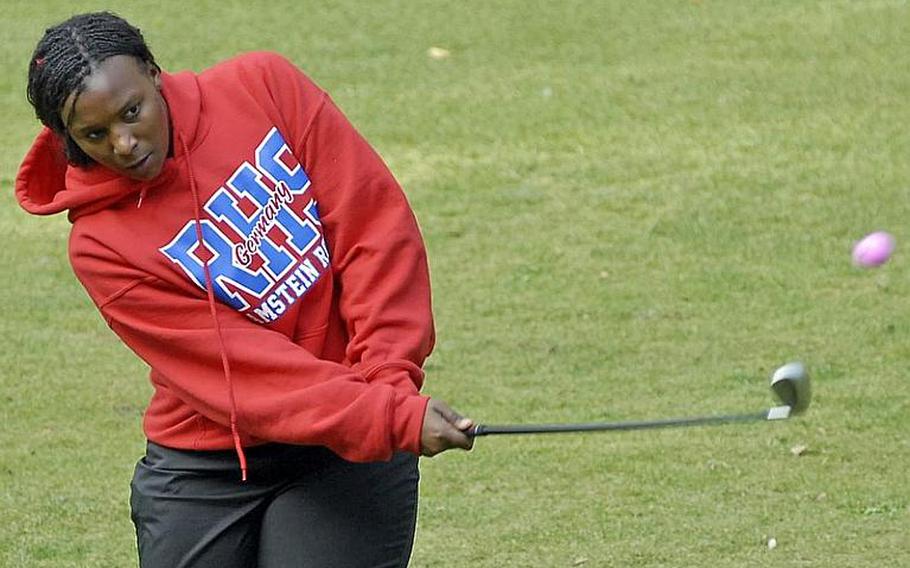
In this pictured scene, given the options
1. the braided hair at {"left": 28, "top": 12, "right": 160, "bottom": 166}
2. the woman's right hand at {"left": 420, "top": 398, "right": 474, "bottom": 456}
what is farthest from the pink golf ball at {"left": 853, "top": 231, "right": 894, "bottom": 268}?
the braided hair at {"left": 28, "top": 12, "right": 160, "bottom": 166}

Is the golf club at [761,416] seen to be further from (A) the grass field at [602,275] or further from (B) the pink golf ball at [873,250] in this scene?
(B) the pink golf ball at [873,250]

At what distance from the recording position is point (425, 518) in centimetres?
614

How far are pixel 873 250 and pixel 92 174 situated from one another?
5.80 metres

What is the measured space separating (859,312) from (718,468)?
79.8 inches

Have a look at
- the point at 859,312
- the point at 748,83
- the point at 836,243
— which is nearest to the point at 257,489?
the point at 859,312

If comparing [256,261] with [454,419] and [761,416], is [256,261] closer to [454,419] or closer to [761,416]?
[454,419]

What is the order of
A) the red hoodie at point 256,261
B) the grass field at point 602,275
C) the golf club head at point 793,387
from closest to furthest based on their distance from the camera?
the red hoodie at point 256,261 < the golf club head at point 793,387 < the grass field at point 602,275

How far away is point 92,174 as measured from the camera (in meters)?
3.68

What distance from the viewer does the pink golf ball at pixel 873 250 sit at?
875 centimetres

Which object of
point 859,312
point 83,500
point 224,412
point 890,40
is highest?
point 224,412

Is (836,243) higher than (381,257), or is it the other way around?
(381,257)

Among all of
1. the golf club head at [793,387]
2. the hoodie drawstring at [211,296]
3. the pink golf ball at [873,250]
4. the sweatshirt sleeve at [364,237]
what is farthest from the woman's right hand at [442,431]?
the pink golf ball at [873,250]

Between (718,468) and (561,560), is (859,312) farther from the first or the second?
(561,560)

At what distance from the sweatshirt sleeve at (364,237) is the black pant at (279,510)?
24 centimetres
